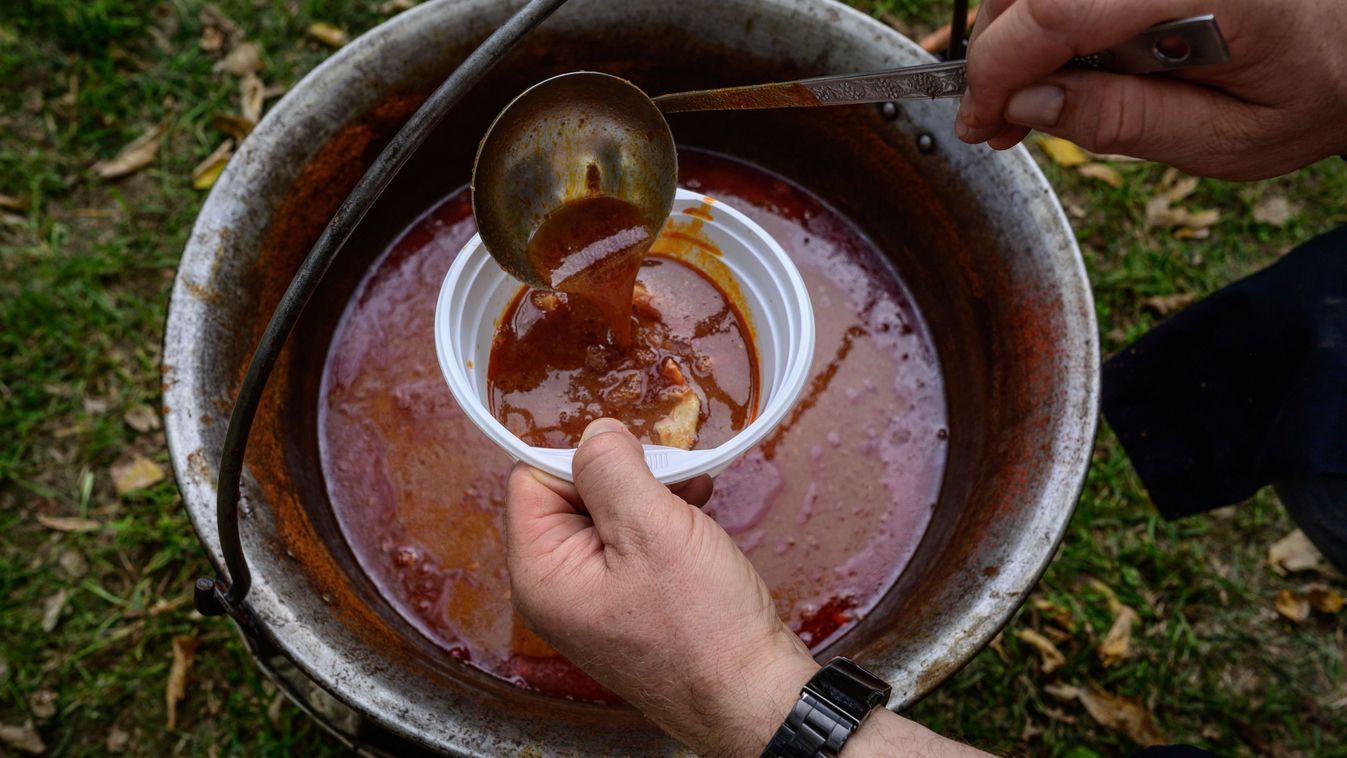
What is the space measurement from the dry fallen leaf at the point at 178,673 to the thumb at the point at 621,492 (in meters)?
1.83

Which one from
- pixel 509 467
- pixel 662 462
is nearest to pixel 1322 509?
pixel 662 462

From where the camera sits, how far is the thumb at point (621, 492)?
4.45 feet

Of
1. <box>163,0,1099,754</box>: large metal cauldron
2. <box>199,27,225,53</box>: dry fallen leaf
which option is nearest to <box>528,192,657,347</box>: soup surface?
<box>163,0,1099,754</box>: large metal cauldron

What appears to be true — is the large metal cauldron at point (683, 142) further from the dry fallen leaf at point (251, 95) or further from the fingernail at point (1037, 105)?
the dry fallen leaf at point (251, 95)

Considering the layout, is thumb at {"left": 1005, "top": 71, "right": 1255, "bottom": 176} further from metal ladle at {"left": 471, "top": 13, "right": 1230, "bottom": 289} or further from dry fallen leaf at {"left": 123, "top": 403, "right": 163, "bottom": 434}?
dry fallen leaf at {"left": 123, "top": 403, "right": 163, "bottom": 434}

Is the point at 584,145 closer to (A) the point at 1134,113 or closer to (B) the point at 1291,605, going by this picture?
(A) the point at 1134,113

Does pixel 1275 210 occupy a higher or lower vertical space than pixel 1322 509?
higher

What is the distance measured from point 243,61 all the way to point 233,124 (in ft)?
0.86

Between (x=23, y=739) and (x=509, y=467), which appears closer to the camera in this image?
(x=509, y=467)

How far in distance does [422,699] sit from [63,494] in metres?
1.95

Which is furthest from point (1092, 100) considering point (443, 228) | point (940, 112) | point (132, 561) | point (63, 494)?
point (63, 494)

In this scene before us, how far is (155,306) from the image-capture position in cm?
294

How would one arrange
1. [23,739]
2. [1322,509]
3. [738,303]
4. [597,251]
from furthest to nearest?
[23,739] < [1322,509] < [738,303] < [597,251]

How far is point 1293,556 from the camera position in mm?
2779
